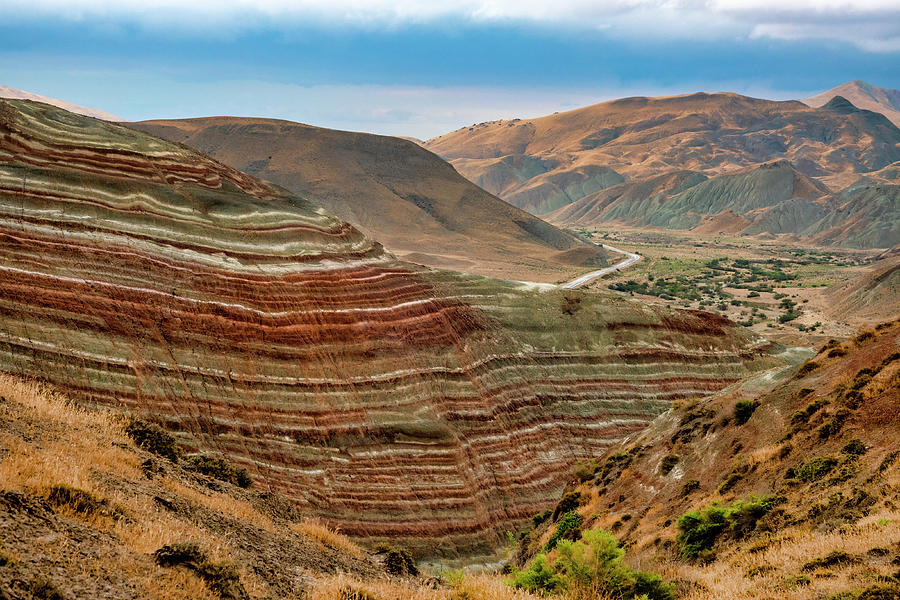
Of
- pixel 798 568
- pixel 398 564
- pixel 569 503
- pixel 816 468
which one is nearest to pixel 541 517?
pixel 569 503

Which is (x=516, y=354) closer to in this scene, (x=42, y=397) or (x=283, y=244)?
(x=283, y=244)

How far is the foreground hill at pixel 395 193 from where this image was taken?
127750mm

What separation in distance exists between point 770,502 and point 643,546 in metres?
3.66

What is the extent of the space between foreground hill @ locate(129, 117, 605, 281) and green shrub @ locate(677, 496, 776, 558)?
9929 cm

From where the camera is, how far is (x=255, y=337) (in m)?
31.9

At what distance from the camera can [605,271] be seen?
126812 mm

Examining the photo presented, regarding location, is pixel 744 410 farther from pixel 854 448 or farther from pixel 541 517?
pixel 541 517

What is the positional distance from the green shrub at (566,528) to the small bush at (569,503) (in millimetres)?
1813

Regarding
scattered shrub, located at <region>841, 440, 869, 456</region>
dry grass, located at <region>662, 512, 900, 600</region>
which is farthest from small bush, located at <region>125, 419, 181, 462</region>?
scattered shrub, located at <region>841, 440, 869, 456</region>

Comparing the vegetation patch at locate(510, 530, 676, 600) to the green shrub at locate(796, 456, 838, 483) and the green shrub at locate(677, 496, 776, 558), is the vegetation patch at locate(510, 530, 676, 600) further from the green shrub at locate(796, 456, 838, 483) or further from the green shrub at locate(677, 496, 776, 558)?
the green shrub at locate(796, 456, 838, 483)

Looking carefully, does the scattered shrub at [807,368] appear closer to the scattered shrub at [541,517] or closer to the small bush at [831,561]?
the scattered shrub at [541,517]

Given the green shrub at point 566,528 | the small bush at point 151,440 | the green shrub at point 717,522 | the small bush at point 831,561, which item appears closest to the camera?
the small bush at point 831,561

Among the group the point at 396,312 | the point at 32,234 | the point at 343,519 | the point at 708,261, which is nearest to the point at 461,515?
the point at 343,519

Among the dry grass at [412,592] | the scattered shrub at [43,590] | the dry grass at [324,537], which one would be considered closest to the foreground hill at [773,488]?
the dry grass at [412,592]
